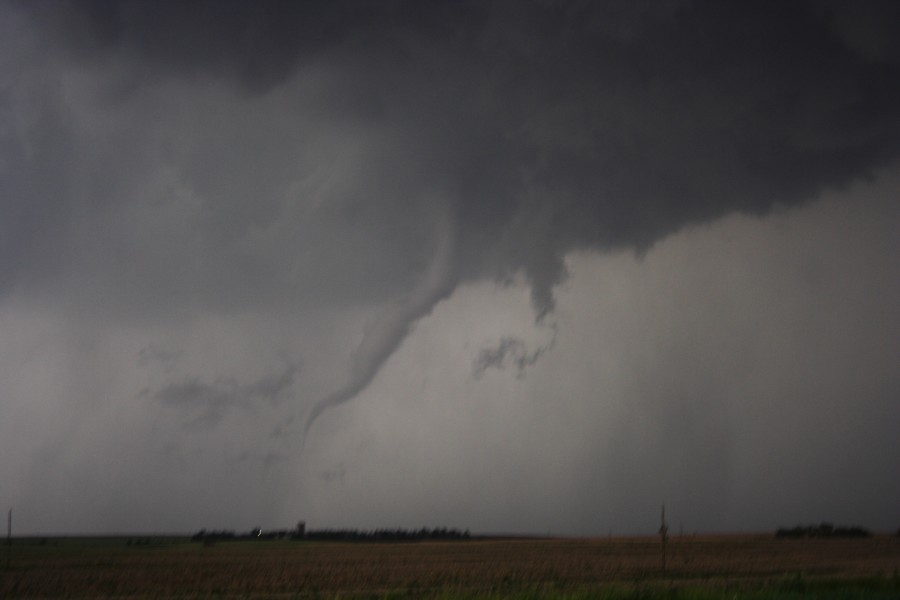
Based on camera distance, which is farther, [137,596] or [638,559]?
[638,559]

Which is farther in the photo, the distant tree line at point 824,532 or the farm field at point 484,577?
the distant tree line at point 824,532

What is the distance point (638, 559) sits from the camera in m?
75.5

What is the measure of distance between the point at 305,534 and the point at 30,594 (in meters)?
155

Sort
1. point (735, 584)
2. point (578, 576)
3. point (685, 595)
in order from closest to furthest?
1. point (685, 595)
2. point (735, 584)
3. point (578, 576)

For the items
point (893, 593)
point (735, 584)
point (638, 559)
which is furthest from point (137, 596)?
point (638, 559)

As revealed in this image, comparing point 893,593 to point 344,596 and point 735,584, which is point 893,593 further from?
point 344,596

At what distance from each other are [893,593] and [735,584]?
10.1 metres

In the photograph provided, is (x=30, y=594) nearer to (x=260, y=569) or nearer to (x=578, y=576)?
(x=260, y=569)

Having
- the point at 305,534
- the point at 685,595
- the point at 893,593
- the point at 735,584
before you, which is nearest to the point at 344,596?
the point at 685,595

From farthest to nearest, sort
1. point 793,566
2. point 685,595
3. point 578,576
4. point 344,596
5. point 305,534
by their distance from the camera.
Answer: point 305,534, point 793,566, point 578,576, point 344,596, point 685,595

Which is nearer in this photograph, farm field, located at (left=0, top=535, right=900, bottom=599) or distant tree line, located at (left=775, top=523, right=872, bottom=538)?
farm field, located at (left=0, top=535, right=900, bottom=599)

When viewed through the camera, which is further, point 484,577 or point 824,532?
point 824,532

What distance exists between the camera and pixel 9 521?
77.0 metres

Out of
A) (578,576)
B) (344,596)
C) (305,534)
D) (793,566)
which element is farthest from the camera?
(305,534)
